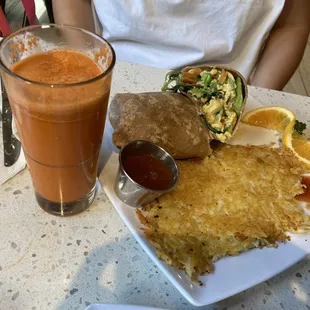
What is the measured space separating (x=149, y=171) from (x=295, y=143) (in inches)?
19.5

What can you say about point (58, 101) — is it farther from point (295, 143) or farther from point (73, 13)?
point (73, 13)

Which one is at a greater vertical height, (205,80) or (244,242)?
(205,80)

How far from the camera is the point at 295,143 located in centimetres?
114

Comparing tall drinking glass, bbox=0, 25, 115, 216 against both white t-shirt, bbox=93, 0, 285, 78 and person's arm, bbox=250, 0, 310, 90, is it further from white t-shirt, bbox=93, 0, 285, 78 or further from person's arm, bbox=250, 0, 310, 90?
person's arm, bbox=250, 0, 310, 90

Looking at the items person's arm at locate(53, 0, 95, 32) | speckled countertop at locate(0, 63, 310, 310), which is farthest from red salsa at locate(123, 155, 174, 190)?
person's arm at locate(53, 0, 95, 32)

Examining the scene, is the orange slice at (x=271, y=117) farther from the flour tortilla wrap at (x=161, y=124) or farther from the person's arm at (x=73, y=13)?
the person's arm at (x=73, y=13)

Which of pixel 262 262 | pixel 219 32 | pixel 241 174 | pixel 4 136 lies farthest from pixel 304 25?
pixel 4 136

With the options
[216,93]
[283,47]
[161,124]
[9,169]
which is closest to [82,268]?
[9,169]

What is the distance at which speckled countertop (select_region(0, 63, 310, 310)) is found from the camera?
0.76 m

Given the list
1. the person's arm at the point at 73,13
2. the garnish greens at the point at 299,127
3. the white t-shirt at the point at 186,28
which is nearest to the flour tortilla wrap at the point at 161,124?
the garnish greens at the point at 299,127

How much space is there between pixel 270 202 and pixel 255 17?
852 mm

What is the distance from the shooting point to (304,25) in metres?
1.61

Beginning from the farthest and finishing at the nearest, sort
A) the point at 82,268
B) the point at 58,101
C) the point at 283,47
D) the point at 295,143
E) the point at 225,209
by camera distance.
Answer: the point at 283,47 < the point at 295,143 < the point at 225,209 < the point at 82,268 < the point at 58,101

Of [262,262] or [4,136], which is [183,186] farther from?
[4,136]
